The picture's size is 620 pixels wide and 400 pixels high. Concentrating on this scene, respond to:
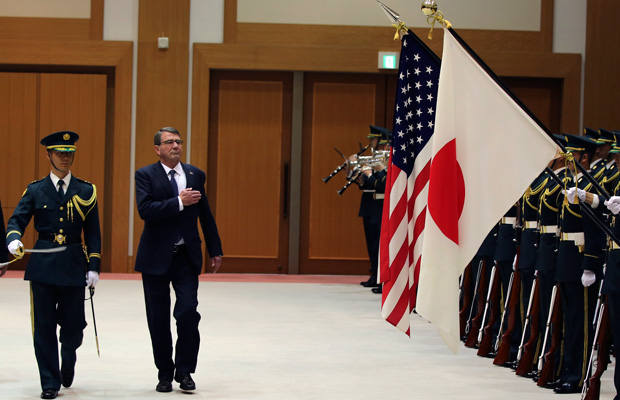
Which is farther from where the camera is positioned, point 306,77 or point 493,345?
point 306,77

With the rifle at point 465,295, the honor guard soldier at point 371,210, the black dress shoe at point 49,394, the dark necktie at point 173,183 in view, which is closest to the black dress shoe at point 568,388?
the rifle at point 465,295

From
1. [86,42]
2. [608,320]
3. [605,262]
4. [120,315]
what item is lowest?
[120,315]

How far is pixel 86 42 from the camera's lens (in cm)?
1271

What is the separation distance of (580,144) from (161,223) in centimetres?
297

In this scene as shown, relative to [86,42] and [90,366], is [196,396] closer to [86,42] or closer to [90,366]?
[90,366]

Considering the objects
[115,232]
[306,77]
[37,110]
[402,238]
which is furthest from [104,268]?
[402,238]

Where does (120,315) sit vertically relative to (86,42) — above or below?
below

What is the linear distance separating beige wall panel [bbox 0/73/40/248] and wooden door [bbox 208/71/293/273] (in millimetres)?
2494

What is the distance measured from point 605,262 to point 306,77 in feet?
26.0

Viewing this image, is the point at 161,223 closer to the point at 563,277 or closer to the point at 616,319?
the point at 563,277

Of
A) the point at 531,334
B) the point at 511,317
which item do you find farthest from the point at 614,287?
the point at 511,317

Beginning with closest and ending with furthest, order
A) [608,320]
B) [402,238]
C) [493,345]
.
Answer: [402,238] < [608,320] < [493,345]

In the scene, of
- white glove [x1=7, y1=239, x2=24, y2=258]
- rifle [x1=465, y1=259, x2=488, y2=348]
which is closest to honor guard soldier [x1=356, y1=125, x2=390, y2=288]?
rifle [x1=465, y1=259, x2=488, y2=348]

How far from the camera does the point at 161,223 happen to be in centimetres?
594
